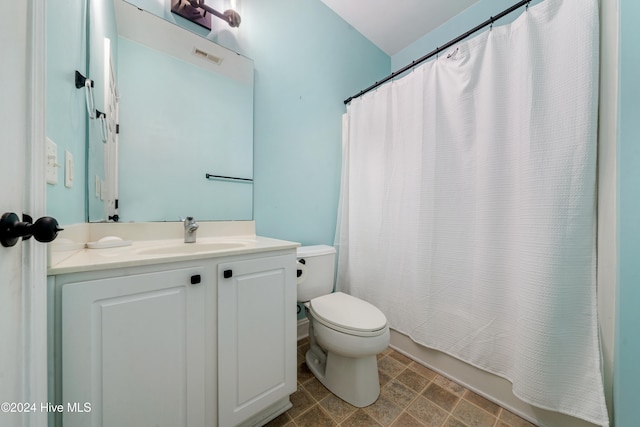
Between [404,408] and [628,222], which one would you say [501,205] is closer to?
[628,222]

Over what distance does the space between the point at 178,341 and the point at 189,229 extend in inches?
22.6

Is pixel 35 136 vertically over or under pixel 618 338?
over

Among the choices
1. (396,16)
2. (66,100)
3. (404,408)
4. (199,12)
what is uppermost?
(396,16)

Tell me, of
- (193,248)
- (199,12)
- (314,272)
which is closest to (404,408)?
(314,272)

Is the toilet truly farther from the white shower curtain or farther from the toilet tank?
the white shower curtain

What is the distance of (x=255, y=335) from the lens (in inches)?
37.3

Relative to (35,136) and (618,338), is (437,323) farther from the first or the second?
(35,136)

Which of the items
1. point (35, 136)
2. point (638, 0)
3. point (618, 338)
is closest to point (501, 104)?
point (638, 0)

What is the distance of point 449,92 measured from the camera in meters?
1.32

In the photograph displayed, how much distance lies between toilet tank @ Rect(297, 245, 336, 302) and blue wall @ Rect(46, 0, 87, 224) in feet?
3.42

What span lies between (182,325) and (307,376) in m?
0.89

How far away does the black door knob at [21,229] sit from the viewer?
0.35m

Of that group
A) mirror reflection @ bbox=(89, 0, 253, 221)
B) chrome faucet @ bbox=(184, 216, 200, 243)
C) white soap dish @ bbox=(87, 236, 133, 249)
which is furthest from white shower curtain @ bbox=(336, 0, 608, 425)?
white soap dish @ bbox=(87, 236, 133, 249)

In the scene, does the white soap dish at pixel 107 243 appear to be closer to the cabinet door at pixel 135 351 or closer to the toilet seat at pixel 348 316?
the cabinet door at pixel 135 351
